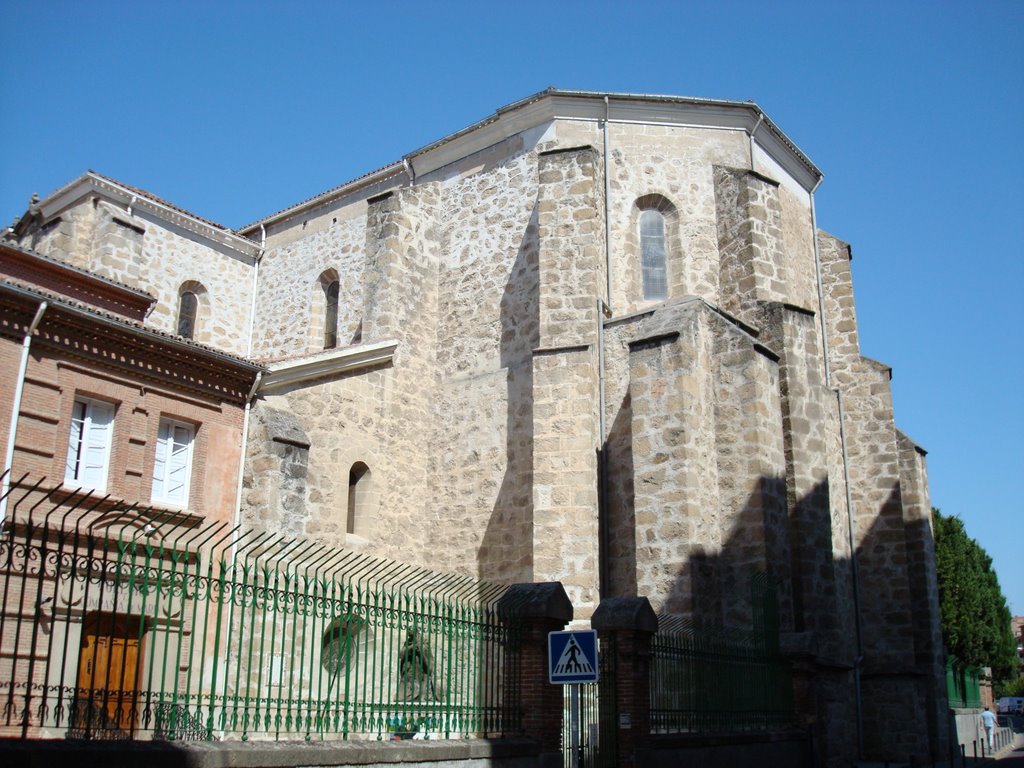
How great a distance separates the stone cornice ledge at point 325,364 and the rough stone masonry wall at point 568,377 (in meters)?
2.86

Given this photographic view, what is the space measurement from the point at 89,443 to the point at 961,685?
28.5 m

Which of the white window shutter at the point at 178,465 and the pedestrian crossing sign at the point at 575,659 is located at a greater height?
the white window shutter at the point at 178,465

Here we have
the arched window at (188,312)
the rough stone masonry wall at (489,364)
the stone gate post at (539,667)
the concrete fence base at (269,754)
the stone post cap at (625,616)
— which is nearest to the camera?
the concrete fence base at (269,754)

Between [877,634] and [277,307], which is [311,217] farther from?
[877,634]

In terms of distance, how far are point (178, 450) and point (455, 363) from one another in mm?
6272

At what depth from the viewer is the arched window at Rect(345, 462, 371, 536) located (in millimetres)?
16766

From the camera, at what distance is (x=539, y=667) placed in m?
9.72

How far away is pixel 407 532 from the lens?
17906 millimetres

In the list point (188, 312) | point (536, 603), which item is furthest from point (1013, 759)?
point (188, 312)

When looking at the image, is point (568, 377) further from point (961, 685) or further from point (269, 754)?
point (961, 685)

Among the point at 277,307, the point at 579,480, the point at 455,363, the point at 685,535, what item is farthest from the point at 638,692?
the point at 277,307

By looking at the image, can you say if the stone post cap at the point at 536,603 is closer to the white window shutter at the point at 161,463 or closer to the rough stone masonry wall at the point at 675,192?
Result: the white window shutter at the point at 161,463

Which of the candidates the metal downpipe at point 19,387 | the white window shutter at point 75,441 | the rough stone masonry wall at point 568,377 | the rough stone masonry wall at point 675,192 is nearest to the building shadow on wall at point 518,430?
the rough stone masonry wall at point 568,377

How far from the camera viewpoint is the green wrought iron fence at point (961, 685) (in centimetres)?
2839
